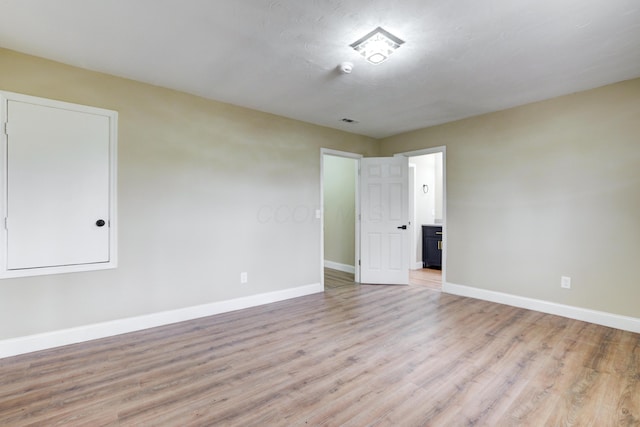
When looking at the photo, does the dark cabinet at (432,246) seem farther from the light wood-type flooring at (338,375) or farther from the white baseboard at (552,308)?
the light wood-type flooring at (338,375)

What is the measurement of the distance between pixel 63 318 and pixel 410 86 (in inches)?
158

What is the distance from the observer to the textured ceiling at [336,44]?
6.37 feet

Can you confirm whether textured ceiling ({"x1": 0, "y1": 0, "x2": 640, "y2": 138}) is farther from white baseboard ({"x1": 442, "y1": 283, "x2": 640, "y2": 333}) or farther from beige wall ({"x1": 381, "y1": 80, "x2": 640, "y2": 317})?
white baseboard ({"x1": 442, "y1": 283, "x2": 640, "y2": 333})

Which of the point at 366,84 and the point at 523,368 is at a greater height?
the point at 366,84

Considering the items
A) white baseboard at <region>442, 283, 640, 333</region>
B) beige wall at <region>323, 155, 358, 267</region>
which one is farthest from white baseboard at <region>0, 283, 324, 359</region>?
white baseboard at <region>442, 283, 640, 333</region>

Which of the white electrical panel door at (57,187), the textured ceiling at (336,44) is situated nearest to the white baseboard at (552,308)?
the textured ceiling at (336,44)

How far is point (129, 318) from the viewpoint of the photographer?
2.95 m

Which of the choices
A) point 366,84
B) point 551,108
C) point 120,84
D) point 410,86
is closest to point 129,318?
point 120,84

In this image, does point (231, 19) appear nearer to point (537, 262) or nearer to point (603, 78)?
point (603, 78)

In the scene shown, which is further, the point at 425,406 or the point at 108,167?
the point at 108,167

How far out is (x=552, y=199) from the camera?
11.3 ft

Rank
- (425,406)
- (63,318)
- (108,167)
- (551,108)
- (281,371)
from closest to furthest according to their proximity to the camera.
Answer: (425,406), (281,371), (63,318), (108,167), (551,108)

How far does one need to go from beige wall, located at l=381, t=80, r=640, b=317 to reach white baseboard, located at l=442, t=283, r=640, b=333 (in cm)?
6

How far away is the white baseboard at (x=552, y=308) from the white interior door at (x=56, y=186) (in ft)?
14.5
